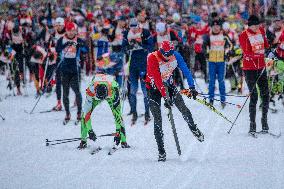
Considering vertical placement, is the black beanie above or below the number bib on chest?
above

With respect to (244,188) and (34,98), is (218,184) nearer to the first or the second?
(244,188)

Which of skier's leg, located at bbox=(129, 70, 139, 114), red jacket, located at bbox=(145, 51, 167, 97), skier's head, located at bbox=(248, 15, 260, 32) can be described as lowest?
skier's leg, located at bbox=(129, 70, 139, 114)

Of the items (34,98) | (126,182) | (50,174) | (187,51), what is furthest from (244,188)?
(187,51)

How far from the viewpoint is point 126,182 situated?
7645 mm

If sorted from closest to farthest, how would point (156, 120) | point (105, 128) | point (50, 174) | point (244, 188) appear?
point (244, 188), point (50, 174), point (156, 120), point (105, 128)

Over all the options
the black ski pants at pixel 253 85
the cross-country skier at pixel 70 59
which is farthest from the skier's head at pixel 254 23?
the cross-country skier at pixel 70 59

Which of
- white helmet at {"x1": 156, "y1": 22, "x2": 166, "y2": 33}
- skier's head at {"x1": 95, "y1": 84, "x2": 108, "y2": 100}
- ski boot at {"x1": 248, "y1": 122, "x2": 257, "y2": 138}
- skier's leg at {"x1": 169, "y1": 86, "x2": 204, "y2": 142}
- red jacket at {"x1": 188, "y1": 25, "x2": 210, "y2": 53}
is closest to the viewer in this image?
skier's leg at {"x1": 169, "y1": 86, "x2": 204, "y2": 142}

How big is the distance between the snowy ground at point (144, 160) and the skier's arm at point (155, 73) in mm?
1235

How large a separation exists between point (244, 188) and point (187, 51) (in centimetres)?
1399

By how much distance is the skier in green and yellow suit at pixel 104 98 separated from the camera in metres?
9.57

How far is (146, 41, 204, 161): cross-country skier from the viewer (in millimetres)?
8688

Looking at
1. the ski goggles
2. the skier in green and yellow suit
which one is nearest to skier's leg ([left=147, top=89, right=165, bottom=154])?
the ski goggles

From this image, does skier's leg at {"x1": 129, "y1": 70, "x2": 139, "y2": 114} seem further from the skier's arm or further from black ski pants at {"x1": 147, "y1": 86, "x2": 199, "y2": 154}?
the skier's arm

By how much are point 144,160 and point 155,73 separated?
4.96 ft
